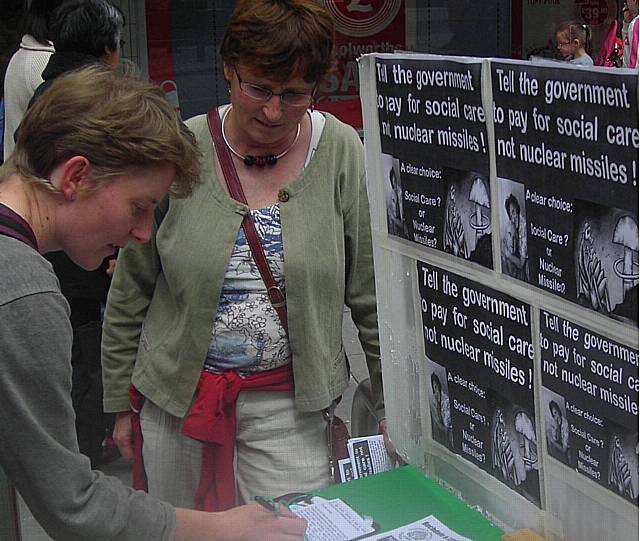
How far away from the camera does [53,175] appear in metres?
1.57

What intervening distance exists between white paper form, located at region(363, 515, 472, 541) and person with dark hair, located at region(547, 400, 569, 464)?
0.23 meters

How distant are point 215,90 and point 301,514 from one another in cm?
605

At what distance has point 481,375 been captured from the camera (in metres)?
1.72

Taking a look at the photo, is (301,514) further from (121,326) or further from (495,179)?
(121,326)

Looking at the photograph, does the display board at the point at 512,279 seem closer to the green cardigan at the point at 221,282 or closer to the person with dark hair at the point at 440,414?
the person with dark hair at the point at 440,414

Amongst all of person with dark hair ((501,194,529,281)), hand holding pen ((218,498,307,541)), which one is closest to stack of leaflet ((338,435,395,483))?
hand holding pen ((218,498,307,541))

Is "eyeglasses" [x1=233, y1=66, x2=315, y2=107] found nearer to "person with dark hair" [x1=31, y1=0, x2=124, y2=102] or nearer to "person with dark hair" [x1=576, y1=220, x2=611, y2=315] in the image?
"person with dark hair" [x1=576, y1=220, x2=611, y2=315]

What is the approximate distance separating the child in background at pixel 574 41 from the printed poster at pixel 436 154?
20.3 ft

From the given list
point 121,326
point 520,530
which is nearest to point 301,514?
point 520,530

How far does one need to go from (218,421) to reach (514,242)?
962 mm

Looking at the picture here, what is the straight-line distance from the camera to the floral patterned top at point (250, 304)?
2.23 meters

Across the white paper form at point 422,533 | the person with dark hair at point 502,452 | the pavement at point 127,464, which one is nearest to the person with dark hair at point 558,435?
the person with dark hair at point 502,452

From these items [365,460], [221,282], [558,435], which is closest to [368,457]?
[365,460]

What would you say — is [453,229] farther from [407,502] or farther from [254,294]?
[254,294]
